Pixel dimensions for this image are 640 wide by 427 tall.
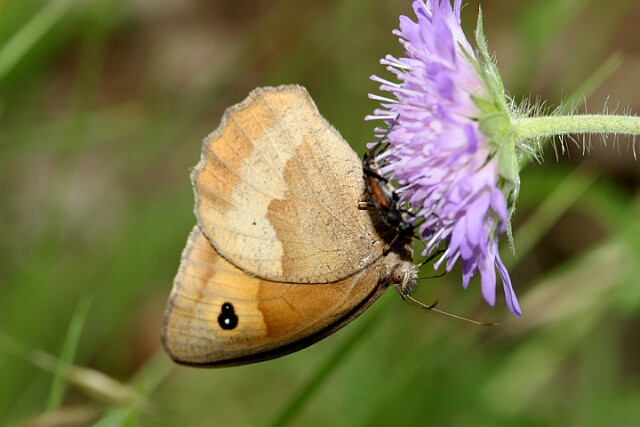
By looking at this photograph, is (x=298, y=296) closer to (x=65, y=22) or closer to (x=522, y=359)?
(x=522, y=359)

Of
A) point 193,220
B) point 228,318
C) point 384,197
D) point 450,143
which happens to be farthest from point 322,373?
point 193,220

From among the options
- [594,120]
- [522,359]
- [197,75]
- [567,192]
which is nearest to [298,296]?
[594,120]

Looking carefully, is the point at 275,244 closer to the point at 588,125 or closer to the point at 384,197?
the point at 384,197

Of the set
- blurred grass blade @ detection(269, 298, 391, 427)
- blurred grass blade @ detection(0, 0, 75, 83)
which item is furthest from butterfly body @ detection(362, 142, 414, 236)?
blurred grass blade @ detection(0, 0, 75, 83)

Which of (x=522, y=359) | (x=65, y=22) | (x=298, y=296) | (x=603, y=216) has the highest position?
(x=65, y=22)

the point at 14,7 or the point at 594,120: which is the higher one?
the point at 14,7

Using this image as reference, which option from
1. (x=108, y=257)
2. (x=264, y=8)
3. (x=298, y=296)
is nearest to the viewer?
(x=298, y=296)

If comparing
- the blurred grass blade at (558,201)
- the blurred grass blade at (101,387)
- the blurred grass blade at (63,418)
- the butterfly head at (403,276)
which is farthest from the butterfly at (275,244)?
the blurred grass blade at (558,201)

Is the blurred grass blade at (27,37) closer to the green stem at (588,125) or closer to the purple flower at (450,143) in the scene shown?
the purple flower at (450,143)
